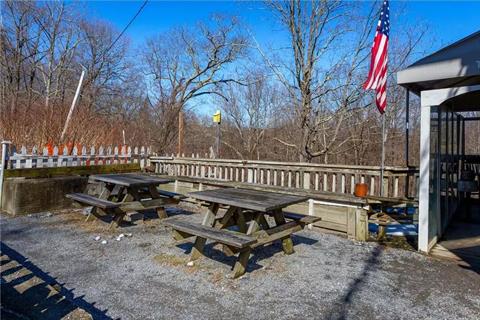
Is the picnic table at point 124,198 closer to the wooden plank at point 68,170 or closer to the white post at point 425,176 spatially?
the wooden plank at point 68,170

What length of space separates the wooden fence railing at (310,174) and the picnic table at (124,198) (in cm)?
205

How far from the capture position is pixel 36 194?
232 inches

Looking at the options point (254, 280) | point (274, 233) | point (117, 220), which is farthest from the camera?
point (117, 220)

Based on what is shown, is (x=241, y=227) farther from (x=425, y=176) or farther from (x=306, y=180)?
(x=306, y=180)

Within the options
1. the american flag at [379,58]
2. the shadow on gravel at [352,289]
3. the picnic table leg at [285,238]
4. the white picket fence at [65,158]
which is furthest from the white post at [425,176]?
the white picket fence at [65,158]

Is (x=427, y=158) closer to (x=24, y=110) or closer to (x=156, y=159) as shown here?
(x=156, y=159)

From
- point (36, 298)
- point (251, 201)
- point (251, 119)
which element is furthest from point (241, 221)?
point (251, 119)

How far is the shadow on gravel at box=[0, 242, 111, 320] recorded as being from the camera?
7.71 feet

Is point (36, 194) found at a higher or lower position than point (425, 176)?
lower

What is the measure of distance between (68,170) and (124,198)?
2.35 metres

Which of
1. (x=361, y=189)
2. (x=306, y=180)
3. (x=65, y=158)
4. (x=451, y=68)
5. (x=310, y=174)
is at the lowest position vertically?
(x=361, y=189)

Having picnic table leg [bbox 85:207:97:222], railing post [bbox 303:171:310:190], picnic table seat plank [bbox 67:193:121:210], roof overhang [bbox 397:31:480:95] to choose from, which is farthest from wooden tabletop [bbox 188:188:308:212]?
railing post [bbox 303:171:310:190]

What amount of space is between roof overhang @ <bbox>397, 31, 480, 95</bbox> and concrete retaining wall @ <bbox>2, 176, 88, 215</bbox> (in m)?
6.15

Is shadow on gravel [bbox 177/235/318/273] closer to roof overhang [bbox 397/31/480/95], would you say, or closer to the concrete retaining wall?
roof overhang [bbox 397/31/480/95]
